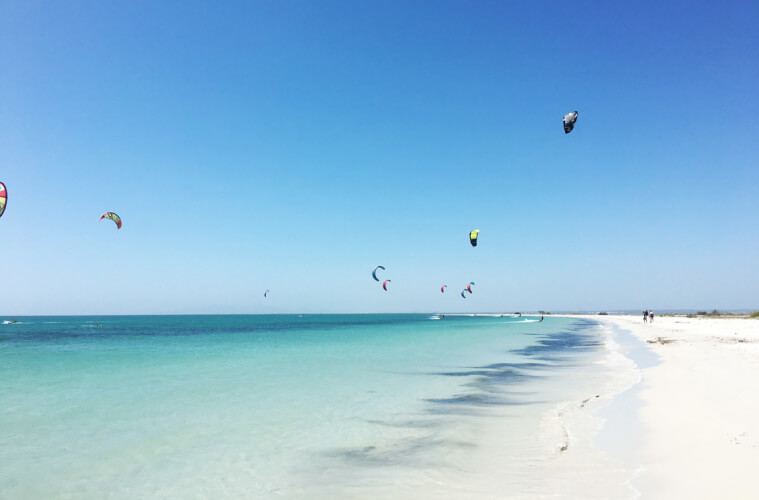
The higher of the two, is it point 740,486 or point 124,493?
point 740,486

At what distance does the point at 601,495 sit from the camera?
4723 millimetres

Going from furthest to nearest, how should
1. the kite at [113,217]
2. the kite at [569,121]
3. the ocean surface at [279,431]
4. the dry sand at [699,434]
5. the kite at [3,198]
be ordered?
the kite at [113,217] → the kite at [569,121] → the kite at [3,198] → the ocean surface at [279,431] → the dry sand at [699,434]

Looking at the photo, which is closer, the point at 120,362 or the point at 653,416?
the point at 653,416

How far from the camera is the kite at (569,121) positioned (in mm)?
16441

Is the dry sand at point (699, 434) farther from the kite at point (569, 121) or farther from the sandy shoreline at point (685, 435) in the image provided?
the kite at point (569, 121)

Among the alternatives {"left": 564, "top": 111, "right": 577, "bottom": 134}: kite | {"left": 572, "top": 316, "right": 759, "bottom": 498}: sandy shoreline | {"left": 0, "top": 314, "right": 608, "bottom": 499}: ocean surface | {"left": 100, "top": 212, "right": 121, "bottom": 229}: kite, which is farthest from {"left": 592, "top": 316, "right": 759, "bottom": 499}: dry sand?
{"left": 100, "top": 212, "right": 121, "bottom": 229}: kite

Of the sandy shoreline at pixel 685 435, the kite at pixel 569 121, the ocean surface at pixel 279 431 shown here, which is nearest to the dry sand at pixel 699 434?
the sandy shoreline at pixel 685 435

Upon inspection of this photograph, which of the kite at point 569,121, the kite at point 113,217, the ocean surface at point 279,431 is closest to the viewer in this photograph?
the ocean surface at point 279,431

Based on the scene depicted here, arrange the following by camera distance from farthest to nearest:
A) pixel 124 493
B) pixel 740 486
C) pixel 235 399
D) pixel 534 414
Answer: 1. pixel 235 399
2. pixel 534 414
3. pixel 124 493
4. pixel 740 486

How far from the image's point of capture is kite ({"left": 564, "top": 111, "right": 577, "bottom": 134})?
16.4m

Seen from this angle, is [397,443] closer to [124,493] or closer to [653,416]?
[124,493]

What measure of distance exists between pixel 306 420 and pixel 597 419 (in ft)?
18.3

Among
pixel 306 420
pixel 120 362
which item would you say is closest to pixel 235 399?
pixel 306 420

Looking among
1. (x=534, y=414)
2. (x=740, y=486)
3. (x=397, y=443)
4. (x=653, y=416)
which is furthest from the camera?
A: (x=534, y=414)
